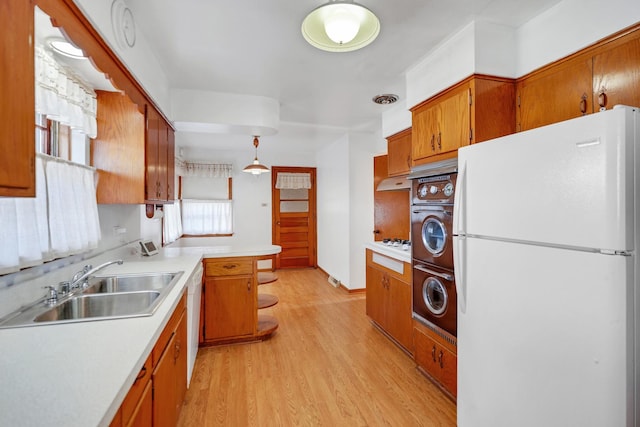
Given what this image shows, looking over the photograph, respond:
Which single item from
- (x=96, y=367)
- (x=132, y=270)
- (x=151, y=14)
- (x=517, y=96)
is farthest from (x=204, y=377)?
(x=517, y=96)

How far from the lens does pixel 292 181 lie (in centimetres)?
609

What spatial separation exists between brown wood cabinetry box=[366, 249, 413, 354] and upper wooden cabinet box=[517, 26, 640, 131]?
142 cm

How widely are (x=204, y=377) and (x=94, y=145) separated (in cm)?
192

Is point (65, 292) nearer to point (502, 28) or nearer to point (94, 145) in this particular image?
point (94, 145)

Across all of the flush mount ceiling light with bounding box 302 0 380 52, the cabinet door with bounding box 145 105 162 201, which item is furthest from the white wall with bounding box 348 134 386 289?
the flush mount ceiling light with bounding box 302 0 380 52

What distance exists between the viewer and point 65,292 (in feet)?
5.07

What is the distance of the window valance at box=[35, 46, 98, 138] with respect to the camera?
1463mm

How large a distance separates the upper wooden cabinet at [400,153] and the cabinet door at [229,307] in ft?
6.26

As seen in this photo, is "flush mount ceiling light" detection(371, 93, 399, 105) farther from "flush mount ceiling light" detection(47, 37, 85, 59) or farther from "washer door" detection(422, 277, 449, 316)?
"flush mount ceiling light" detection(47, 37, 85, 59)

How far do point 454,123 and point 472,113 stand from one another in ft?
0.51

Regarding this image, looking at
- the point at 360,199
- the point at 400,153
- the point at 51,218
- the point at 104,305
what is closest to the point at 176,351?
the point at 104,305

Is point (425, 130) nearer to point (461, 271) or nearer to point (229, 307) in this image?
point (461, 271)

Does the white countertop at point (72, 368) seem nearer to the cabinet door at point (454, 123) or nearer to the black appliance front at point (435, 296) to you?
the black appliance front at point (435, 296)

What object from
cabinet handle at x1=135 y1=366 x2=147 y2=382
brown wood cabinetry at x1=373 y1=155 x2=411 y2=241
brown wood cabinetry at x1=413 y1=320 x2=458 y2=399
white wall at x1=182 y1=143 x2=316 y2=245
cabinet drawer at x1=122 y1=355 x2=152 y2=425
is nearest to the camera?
cabinet drawer at x1=122 y1=355 x2=152 y2=425
